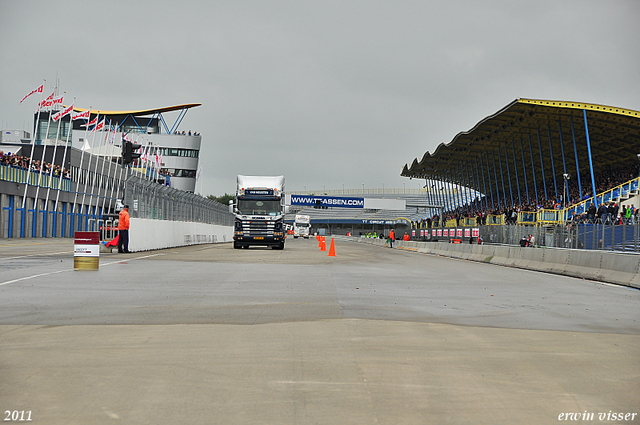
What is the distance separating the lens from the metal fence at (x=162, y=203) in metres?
30.2

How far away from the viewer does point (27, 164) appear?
5416 centimetres

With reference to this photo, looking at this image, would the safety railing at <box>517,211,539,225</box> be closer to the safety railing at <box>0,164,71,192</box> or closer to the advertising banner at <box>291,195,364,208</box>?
the safety railing at <box>0,164,71,192</box>

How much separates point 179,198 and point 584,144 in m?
33.5

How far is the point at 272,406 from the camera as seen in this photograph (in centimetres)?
481

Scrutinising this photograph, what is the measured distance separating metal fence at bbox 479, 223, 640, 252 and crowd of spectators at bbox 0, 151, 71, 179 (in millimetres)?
36437

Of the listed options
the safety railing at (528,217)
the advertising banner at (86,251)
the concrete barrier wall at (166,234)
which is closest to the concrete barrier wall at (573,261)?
the safety railing at (528,217)

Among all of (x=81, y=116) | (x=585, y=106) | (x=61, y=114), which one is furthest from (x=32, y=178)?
(x=585, y=106)

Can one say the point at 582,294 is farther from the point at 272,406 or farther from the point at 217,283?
the point at 272,406

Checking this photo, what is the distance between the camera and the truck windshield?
37531 millimetres

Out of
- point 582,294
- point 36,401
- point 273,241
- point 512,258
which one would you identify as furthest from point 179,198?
point 36,401

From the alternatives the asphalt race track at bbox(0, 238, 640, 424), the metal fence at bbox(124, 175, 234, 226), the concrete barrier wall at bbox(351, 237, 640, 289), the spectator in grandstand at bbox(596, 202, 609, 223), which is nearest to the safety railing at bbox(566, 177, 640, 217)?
the spectator in grandstand at bbox(596, 202, 609, 223)

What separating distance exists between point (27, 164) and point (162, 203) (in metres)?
23.0

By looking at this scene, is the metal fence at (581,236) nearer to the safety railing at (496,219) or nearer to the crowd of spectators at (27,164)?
the safety railing at (496,219)

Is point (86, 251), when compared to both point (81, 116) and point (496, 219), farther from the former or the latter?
point (81, 116)
